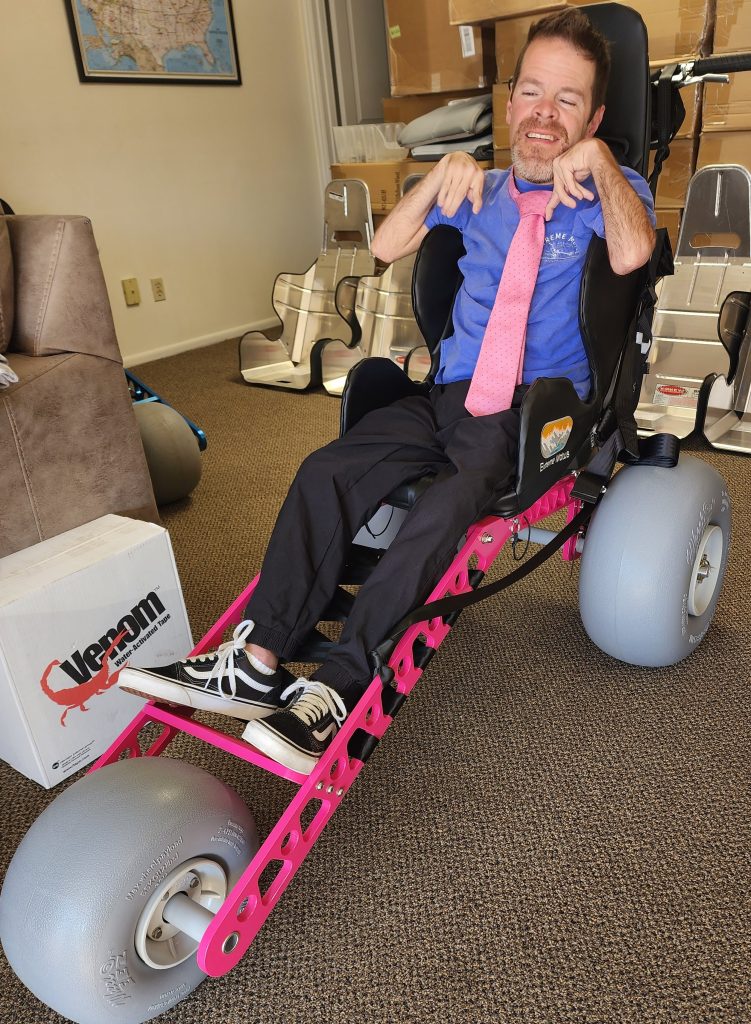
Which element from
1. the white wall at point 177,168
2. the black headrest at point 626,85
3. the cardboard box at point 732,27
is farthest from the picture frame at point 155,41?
the black headrest at point 626,85

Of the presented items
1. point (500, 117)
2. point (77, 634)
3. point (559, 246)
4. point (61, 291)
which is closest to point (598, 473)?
point (559, 246)

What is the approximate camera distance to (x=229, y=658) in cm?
128

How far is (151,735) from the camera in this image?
62.3 inches

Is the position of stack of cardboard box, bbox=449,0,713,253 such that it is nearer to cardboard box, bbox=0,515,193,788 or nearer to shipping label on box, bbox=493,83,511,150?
shipping label on box, bbox=493,83,511,150

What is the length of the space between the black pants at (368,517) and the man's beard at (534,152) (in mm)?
411

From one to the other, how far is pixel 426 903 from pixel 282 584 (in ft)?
1.76

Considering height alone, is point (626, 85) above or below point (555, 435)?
above

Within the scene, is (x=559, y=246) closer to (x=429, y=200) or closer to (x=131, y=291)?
(x=429, y=200)

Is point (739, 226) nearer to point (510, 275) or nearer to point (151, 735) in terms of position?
point (510, 275)

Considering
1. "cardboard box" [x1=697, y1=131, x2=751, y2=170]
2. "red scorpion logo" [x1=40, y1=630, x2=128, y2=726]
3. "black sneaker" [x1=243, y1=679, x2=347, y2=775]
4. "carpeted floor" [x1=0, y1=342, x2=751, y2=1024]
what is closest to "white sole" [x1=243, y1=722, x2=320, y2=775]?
"black sneaker" [x1=243, y1=679, x2=347, y2=775]

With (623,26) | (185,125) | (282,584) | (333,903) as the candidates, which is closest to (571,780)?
(333,903)

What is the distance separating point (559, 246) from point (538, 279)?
69mm

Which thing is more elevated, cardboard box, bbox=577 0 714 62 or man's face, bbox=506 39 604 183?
cardboard box, bbox=577 0 714 62

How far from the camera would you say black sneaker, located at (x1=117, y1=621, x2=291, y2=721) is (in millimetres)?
1214
